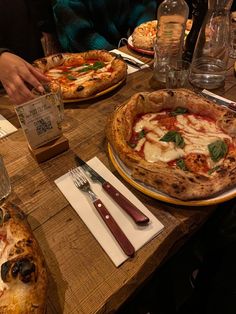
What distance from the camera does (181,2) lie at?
1.41 meters

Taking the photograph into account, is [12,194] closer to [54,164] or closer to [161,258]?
[54,164]

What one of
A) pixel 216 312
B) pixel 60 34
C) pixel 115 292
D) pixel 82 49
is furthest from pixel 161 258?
pixel 60 34

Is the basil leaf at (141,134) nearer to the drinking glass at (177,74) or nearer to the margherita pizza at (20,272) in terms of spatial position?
the drinking glass at (177,74)

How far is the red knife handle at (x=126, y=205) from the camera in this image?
0.75 m

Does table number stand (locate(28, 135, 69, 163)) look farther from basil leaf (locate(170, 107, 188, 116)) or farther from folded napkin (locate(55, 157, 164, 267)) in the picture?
basil leaf (locate(170, 107, 188, 116))

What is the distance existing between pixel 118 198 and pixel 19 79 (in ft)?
2.09

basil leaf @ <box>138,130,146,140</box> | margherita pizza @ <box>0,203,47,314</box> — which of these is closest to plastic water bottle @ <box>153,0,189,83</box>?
basil leaf @ <box>138,130,146,140</box>

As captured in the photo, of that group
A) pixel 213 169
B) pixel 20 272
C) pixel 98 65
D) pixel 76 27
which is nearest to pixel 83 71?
pixel 98 65

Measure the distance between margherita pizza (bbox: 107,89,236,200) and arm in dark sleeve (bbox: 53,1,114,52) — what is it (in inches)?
51.2

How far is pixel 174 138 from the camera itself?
102 cm

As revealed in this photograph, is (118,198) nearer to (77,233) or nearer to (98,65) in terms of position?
(77,233)

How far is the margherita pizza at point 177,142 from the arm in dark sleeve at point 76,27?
130 cm

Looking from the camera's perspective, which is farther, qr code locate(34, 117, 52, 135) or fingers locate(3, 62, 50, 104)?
fingers locate(3, 62, 50, 104)

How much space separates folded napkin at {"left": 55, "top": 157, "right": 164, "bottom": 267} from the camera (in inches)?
28.3
